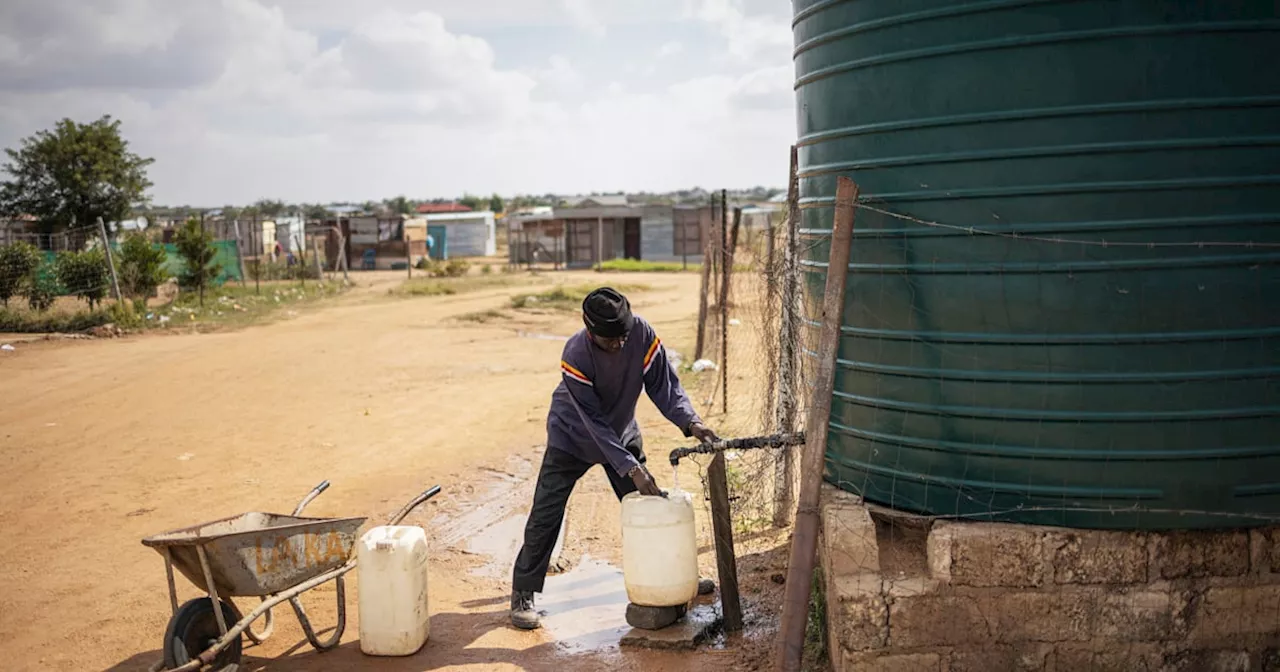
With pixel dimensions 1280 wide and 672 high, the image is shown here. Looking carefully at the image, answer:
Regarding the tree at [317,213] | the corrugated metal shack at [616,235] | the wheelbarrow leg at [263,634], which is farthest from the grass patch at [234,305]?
the tree at [317,213]

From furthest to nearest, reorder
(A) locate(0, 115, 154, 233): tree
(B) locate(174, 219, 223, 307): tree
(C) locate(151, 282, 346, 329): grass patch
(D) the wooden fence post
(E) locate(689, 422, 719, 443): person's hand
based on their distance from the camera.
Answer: (A) locate(0, 115, 154, 233): tree → (B) locate(174, 219, 223, 307): tree → (C) locate(151, 282, 346, 329): grass patch → (E) locate(689, 422, 719, 443): person's hand → (D) the wooden fence post

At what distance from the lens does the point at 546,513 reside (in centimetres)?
559

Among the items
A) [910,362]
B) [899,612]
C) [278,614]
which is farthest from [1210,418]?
[278,614]

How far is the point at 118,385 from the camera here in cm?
1310

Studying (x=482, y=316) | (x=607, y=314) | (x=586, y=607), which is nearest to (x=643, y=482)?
(x=607, y=314)

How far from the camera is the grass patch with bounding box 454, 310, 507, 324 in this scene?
835 inches

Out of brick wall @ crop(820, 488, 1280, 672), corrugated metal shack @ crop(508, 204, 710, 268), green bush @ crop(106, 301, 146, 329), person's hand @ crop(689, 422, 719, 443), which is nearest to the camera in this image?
brick wall @ crop(820, 488, 1280, 672)

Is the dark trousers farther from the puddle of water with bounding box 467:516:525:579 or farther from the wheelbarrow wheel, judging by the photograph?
the wheelbarrow wheel

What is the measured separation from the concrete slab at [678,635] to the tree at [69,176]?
3753 centimetres

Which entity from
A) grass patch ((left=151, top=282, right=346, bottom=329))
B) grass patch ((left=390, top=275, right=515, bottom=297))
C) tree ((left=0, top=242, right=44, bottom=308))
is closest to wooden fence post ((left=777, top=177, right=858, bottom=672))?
grass patch ((left=151, top=282, right=346, bottom=329))

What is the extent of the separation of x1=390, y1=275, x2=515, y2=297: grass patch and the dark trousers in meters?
23.3

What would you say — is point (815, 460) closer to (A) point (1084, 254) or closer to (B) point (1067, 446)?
(B) point (1067, 446)

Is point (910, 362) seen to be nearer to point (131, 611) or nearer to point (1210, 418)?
point (1210, 418)

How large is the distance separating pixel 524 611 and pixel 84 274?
57.1ft
